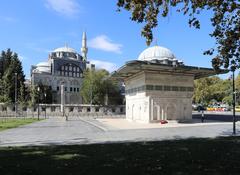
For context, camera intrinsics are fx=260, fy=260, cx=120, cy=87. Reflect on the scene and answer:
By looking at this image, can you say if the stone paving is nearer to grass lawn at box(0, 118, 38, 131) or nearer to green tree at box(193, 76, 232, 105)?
grass lawn at box(0, 118, 38, 131)

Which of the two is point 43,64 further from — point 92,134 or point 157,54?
point 92,134

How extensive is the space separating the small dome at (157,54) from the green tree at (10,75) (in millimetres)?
32468

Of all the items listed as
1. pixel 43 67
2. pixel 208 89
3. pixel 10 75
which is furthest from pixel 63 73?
pixel 208 89

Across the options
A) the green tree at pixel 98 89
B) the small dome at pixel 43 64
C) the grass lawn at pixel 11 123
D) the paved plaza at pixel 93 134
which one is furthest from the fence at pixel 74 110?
the small dome at pixel 43 64

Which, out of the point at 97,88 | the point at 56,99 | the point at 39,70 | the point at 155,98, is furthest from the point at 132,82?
the point at 39,70

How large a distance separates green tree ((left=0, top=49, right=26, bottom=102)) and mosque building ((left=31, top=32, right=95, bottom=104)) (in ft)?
71.8

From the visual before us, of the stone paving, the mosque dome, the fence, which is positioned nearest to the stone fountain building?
the stone paving

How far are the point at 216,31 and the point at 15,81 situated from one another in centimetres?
6508

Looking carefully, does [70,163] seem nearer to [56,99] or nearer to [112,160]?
[112,160]

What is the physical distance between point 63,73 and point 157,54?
224 ft

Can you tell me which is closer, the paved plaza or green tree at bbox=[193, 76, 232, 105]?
the paved plaza

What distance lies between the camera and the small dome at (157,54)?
42250 millimetres

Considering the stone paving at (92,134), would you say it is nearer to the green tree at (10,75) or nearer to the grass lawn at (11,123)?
the grass lawn at (11,123)

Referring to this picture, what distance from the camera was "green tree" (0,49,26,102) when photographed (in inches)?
2572
